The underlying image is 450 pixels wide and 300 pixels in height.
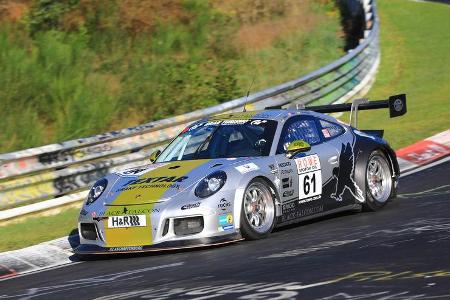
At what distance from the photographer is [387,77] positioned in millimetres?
21969

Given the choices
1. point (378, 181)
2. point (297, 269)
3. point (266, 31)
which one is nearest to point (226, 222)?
point (297, 269)

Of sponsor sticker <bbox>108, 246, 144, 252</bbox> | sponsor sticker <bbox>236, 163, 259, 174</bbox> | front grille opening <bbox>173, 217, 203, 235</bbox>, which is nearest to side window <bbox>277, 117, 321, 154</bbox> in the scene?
sponsor sticker <bbox>236, 163, 259, 174</bbox>

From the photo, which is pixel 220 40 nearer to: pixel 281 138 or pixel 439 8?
pixel 439 8

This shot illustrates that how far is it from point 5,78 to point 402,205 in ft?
28.6

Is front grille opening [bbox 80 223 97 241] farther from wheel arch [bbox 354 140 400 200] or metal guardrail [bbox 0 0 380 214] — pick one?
wheel arch [bbox 354 140 400 200]

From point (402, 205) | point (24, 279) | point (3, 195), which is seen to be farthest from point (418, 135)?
point (24, 279)

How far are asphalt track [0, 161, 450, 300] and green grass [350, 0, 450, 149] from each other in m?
6.01

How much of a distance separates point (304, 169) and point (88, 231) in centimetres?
242

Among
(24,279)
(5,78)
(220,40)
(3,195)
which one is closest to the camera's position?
(24,279)

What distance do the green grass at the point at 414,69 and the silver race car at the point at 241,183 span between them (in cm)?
431

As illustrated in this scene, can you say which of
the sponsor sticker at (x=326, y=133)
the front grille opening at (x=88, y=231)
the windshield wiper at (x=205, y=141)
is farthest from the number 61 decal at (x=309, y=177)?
the front grille opening at (x=88, y=231)

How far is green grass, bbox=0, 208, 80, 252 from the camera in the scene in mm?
10870

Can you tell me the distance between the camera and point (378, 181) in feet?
38.1

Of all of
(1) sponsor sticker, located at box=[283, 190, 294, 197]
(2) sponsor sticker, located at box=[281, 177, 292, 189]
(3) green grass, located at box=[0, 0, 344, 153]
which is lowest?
(1) sponsor sticker, located at box=[283, 190, 294, 197]
